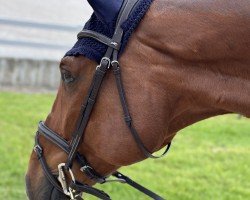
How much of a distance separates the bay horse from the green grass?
2929 millimetres

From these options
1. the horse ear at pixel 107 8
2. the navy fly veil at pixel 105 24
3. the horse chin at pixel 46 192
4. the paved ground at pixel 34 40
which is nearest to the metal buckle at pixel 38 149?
the horse chin at pixel 46 192

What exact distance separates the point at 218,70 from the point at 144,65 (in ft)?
1.11

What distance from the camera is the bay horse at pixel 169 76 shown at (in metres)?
2.47

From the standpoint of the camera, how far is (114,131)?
8.81ft

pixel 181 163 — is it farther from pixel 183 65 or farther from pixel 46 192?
pixel 183 65

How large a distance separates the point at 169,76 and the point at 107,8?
418 mm

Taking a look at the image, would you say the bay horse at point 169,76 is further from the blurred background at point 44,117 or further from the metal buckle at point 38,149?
the blurred background at point 44,117

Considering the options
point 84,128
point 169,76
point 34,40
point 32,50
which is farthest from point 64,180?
point 34,40

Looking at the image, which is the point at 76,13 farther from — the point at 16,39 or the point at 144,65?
the point at 144,65

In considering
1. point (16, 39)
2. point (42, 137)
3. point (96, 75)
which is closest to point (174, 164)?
point (42, 137)

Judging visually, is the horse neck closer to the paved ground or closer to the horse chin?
the horse chin

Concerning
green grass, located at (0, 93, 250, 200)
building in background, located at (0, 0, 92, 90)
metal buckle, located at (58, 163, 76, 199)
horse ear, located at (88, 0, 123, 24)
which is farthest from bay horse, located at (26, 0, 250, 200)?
building in background, located at (0, 0, 92, 90)

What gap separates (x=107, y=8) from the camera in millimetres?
2541

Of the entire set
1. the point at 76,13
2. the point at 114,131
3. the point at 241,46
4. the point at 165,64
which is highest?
the point at 241,46
